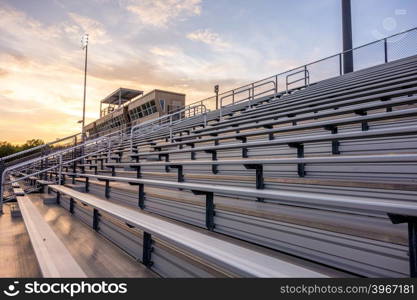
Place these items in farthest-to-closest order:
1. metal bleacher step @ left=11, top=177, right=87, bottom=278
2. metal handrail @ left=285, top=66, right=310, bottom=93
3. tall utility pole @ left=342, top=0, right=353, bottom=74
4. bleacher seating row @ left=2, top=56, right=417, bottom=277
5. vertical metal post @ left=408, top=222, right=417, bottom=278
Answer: tall utility pole @ left=342, top=0, right=353, bottom=74 < metal handrail @ left=285, top=66, right=310, bottom=93 < metal bleacher step @ left=11, top=177, right=87, bottom=278 < bleacher seating row @ left=2, top=56, right=417, bottom=277 < vertical metal post @ left=408, top=222, right=417, bottom=278

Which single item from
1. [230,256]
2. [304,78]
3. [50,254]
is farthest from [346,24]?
[50,254]

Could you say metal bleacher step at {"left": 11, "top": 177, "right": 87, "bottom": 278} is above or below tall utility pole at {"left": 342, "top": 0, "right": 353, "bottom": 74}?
below

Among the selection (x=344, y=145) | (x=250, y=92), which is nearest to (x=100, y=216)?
(x=344, y=145)

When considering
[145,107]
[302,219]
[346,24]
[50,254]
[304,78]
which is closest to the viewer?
[302,219]

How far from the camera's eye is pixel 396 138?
1.98 metres

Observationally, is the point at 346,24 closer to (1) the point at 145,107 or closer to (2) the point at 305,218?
(2) the point at 305,218

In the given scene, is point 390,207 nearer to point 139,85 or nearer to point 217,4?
point 217,4

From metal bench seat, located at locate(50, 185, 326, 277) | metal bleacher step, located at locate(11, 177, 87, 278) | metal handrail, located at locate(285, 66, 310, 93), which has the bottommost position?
metal bleacher step, located at locate(11, 177, 87, 278)

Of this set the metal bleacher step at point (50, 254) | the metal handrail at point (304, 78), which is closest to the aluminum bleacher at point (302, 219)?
the metal bleacher step at point (50, 254)

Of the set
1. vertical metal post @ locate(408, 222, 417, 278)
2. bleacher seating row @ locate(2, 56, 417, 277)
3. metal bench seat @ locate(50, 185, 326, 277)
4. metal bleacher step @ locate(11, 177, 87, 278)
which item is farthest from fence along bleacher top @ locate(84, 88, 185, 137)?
vertical metal post @ locate(408, 222, 417, 278)

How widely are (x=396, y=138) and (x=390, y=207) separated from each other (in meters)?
1.30

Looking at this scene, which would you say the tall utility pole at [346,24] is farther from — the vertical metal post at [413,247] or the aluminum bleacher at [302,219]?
the vertical metal post at [413,247]

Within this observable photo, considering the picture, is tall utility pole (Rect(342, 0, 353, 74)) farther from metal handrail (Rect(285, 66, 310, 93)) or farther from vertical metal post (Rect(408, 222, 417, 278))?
vertical metal post (Rect(408, 222, 417, 278))

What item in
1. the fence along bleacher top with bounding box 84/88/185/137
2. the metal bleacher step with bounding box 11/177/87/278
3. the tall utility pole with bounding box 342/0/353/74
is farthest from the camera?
the fence along bleacher top with bounding box 84/88/185/137
